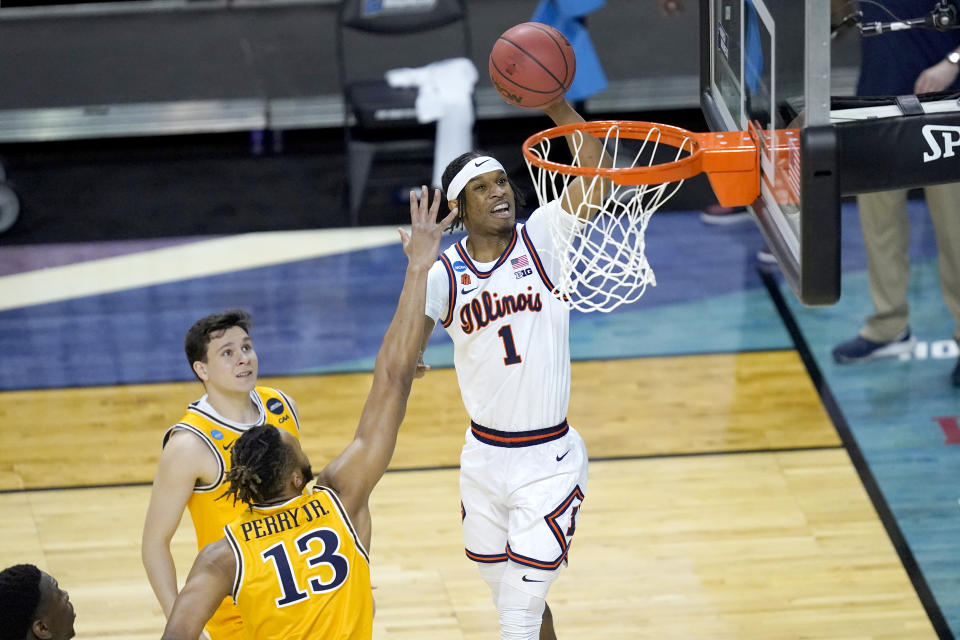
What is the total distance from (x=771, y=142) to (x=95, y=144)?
25.9 ft

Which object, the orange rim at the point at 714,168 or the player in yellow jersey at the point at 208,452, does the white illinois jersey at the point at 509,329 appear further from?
the player in yellow jersey at the point at 208,452

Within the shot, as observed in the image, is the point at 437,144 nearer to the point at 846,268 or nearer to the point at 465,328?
the point at 846,268

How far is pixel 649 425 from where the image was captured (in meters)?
6.64

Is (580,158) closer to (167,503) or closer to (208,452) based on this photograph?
(208,452)

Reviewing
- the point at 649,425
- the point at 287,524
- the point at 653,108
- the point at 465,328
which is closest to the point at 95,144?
the point at 653,108

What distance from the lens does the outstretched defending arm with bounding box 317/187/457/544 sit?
361 cm

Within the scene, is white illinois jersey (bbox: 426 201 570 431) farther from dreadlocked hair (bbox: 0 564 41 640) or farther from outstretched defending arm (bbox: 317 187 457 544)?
dreadlocked hair (bbox: 0 564 41 640)

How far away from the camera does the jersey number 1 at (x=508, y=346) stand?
4.32 meters

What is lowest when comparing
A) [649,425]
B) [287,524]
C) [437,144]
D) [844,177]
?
[649,425]

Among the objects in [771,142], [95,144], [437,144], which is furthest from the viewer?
[95,144]

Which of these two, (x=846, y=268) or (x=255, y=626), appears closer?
(x=255, y=626)

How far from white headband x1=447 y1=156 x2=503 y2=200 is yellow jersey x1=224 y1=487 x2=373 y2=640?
4.27ft

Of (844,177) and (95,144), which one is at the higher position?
(844,177)

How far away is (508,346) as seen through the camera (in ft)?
14.2
